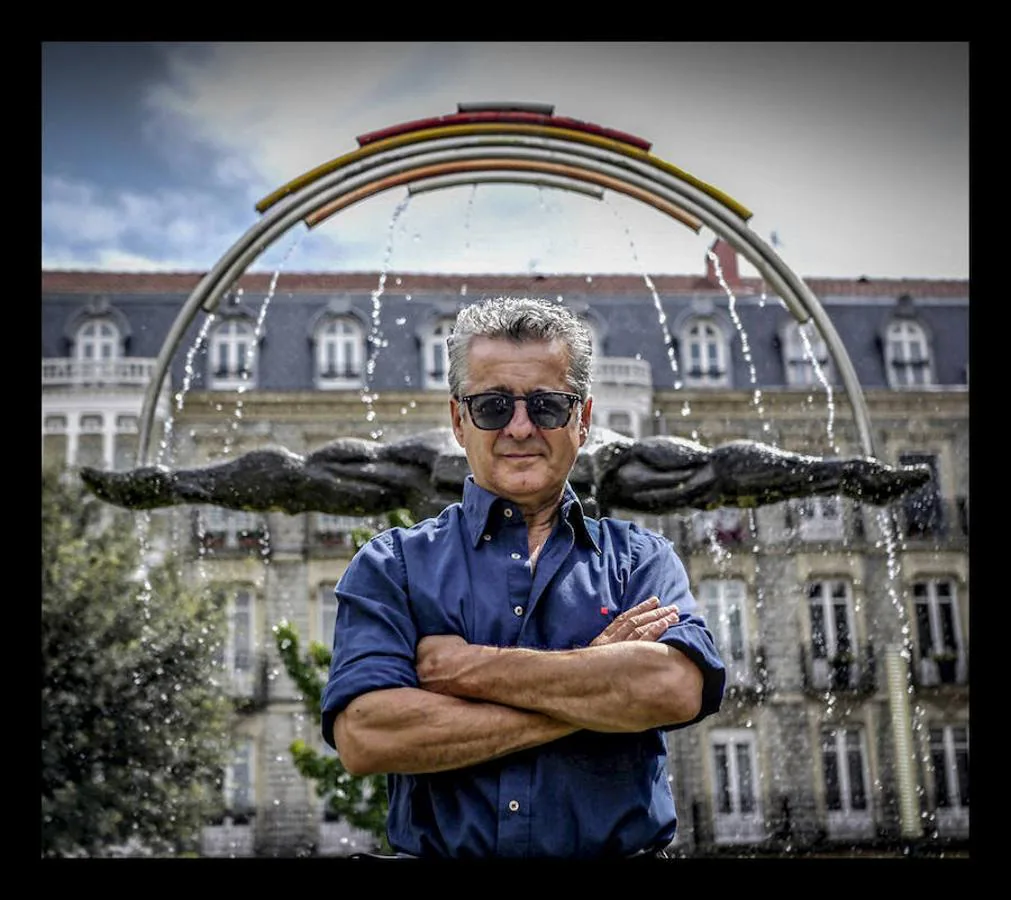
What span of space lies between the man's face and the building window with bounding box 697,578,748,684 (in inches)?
1068

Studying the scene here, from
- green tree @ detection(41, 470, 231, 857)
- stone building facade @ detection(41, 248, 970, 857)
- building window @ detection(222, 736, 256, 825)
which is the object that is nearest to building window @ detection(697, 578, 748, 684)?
stone building facade @ detection(41, 248, 970, 857)

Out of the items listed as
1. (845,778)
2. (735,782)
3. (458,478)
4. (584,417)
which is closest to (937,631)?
(845,778)

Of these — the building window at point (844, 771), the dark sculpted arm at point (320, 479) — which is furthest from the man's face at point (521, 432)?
the building window at point (844, 771)

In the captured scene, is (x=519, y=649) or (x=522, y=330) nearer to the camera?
(x=519, y=649)

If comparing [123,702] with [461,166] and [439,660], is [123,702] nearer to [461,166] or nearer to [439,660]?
[461,166]

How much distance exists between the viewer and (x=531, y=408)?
3.04 metres

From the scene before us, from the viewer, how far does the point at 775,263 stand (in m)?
7.29

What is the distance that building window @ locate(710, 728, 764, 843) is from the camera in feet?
94.5

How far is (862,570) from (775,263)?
25.4 meters

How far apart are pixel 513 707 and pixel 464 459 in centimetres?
314

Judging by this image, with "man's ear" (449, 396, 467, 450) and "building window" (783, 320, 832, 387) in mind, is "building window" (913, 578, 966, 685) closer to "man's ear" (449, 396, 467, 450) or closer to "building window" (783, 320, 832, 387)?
"building window" (783, 320, 832, 387)
